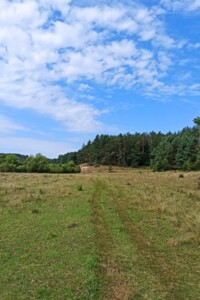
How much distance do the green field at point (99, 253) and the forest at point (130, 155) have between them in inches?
2818

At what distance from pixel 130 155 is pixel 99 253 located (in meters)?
128

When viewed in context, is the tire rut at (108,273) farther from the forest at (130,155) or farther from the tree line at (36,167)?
the tree line at (36,167)

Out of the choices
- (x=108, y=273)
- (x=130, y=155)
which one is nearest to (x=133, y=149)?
(x=130, y=155)

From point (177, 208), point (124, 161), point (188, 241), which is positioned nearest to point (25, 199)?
point (177, 208)

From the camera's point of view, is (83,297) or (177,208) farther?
(177,208)

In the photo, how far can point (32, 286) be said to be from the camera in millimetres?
9250

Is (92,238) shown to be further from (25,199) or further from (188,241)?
(25,199)

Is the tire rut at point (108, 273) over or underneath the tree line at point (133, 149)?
underneath

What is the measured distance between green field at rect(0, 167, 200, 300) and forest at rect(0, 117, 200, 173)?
71.6 metres

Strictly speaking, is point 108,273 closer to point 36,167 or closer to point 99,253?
point 99,253

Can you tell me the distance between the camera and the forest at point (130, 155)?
4008 inches

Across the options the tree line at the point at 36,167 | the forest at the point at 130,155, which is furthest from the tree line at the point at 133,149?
the tree line at the point at 36,167

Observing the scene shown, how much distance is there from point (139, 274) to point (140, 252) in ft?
6.66

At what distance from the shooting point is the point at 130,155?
5482 inches
